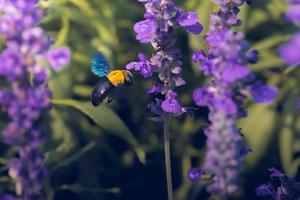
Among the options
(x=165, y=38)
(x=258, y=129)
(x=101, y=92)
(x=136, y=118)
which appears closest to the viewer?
(x=165, y=38)

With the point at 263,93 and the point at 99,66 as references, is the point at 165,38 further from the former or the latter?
the point at 99,66

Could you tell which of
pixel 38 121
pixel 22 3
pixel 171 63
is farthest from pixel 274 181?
pixel 22 3

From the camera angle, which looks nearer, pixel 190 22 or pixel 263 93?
pixel 263 93

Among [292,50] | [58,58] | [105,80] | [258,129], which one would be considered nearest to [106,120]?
[105,80]

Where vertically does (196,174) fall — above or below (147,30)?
below

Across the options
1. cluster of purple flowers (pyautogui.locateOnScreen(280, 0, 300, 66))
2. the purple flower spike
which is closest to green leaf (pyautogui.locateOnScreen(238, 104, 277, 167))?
the purple flower spike

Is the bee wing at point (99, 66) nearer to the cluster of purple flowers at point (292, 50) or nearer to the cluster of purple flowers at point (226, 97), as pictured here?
the cluster of purple flowers at point (226, 97)

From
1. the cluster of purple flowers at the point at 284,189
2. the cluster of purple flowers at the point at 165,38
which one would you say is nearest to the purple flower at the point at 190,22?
the cluster of purple flowers at the point at 165,38
